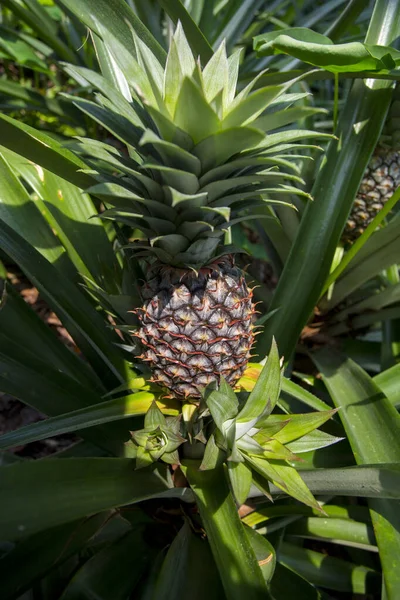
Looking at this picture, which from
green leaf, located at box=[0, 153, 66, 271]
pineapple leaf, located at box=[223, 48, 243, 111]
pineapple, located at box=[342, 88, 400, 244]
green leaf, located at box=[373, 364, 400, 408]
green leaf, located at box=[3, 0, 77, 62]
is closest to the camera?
pineapple leaf, located at box=[223, 48, 243, 111]

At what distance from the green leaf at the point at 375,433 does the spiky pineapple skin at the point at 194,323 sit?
308mm

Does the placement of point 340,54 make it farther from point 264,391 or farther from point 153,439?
point 153,439

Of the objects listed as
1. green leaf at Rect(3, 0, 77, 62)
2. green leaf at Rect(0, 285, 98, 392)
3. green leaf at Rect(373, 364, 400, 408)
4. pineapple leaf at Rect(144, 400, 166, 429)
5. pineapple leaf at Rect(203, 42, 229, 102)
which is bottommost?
green leaf at Rect(373, 364, 400, 408)

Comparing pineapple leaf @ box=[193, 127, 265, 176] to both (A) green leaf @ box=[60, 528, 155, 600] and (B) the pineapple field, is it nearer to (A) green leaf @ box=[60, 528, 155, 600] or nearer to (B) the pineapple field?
(B) the pineapple field

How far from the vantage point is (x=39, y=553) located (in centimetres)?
88

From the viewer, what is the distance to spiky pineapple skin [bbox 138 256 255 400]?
2.42ft

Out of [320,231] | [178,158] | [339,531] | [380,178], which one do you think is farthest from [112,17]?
[339,531]

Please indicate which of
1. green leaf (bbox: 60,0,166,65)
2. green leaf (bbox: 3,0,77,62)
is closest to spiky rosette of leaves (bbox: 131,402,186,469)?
green leaf (bbox: 60,0,166,65)

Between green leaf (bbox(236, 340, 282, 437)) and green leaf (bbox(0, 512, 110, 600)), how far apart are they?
43 centimetres

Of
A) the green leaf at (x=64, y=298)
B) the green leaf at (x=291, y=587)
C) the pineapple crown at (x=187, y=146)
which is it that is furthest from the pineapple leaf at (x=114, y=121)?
the green leaf at (x=291, y=587)

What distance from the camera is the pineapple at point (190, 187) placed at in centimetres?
64

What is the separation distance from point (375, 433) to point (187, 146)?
632 millimetres

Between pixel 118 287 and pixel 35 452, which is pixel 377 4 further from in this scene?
pixel 35 452

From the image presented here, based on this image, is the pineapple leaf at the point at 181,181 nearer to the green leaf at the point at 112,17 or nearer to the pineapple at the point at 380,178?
the green leaf at the point at 112,17
